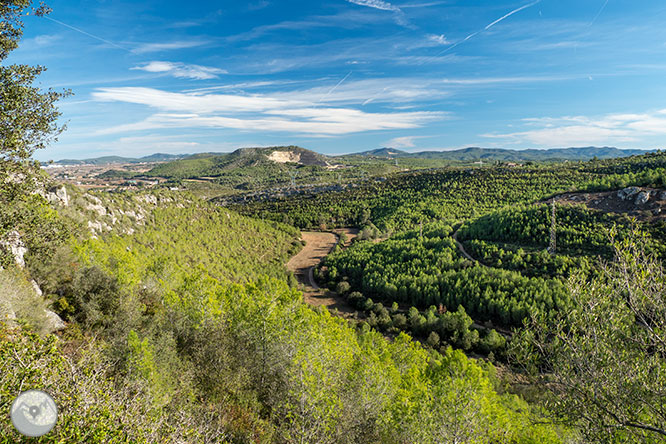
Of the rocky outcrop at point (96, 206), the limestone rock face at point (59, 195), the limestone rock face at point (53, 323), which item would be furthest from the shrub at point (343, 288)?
the limestone rock face at point (53, 323)

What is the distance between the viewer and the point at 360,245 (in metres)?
81.8

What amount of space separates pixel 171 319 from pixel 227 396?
847cm

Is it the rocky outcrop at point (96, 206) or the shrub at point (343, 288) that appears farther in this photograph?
the shrub at point (343, 288)

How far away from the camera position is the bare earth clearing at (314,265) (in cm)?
5897

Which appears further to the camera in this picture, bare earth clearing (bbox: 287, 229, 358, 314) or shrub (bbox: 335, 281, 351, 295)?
shrub (bbox: 335, 281, 351, 295)

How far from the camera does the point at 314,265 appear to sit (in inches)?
3066

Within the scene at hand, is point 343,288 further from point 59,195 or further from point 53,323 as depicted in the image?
point 53,323

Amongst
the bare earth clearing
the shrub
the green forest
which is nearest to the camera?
the green forest

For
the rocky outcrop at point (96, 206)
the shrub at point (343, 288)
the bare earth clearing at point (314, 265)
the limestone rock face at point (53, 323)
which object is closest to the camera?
the limestone rock face at point (53, 323)

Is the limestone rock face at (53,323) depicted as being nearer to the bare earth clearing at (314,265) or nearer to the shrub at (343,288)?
the bare earth clearing at (314,265)

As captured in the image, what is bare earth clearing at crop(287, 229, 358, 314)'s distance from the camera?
5897cm

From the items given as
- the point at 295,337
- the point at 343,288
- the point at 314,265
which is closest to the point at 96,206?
the point at 295,337

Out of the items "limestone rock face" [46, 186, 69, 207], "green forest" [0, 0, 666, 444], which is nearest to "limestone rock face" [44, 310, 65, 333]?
"green forest" [0, 0, 666, 444]

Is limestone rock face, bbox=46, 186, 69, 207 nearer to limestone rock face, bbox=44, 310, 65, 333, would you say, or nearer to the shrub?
limestone rock face, bbox=44, 310, 65, 333
